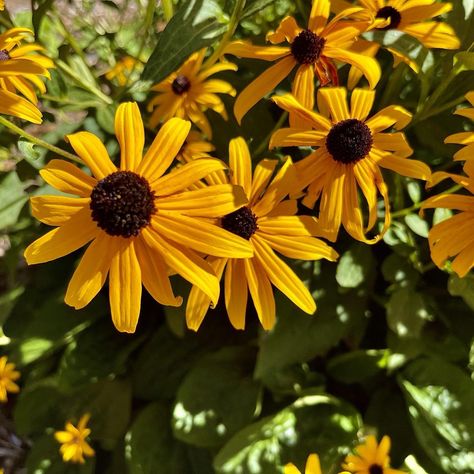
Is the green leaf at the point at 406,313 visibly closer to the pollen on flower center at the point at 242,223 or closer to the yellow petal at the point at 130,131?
the pollen on flower center at the point at 242,223

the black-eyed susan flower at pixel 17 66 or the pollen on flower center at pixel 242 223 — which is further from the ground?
the black-eyed susan flower at pixel 17 66

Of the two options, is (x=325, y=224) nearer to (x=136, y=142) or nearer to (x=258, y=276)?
(x=258, y=276)

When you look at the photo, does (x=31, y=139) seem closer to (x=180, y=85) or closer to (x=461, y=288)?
(x=180, y=85)

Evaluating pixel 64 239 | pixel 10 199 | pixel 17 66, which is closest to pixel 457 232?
pixel 64 239

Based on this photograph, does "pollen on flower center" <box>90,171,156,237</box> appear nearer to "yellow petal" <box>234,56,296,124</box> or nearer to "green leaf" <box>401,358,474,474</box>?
"yellow petal" <box>234,56,296,124</box>

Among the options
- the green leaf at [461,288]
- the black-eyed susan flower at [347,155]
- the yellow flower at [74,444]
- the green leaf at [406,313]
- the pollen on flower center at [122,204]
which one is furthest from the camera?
the yellow flower at [74,444]

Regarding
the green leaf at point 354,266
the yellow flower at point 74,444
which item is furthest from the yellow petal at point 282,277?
the yellow flower at point 74,444
